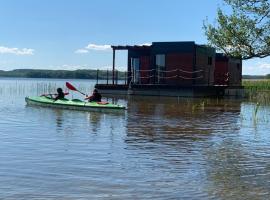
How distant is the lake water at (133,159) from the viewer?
7.67 meters

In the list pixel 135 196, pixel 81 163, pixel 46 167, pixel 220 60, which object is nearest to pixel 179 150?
→ pixel 81 163

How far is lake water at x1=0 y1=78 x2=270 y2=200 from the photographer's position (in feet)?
25.2

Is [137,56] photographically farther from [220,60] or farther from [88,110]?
[88,110]

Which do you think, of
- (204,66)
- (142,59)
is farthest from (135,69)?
(204,66)

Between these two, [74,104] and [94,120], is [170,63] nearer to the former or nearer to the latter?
[74,104]

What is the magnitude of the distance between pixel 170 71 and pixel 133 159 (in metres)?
25.9

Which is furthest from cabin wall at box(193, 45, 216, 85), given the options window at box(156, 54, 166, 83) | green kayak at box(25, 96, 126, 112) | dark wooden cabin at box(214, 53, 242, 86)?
green kayak at box(25, 96, 126, 112)

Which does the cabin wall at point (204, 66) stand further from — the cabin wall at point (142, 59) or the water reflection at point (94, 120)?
the water reflection at point (94, 120)

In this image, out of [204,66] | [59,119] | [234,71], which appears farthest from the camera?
[234,71]

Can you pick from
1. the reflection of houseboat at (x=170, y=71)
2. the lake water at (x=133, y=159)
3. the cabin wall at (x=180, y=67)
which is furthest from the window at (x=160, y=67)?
the lake water at (x=133, y=159)

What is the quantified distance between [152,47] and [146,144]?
23959 millimetres

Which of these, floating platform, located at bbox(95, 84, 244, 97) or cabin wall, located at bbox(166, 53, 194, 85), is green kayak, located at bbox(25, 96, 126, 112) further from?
cabin wall, located at bbox(166, 53, 194, 85)

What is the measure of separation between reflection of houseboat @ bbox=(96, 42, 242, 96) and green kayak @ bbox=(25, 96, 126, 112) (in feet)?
39.0

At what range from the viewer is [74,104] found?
23.2 m
